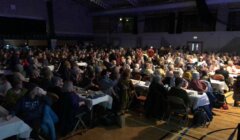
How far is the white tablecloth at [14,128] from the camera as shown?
323 centimetres

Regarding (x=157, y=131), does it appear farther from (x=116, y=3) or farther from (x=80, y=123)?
(x=116, y=3)

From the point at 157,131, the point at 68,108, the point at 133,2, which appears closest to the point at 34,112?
the point at 68,108

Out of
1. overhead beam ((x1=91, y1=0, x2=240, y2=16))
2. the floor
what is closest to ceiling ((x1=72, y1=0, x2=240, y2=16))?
overhead beam ((x1=91, y1=0, x2=240, y2=16))

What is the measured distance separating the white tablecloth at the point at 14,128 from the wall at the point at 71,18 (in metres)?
21.9

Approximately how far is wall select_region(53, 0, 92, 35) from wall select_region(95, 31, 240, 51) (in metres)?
4.23

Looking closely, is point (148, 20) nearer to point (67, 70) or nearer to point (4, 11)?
point (4, 11)

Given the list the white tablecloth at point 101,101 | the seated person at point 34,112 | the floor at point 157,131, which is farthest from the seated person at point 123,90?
the seated person at point 34,112

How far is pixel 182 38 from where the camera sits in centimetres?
1991

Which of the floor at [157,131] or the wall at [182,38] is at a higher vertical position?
the wall at [182,38]

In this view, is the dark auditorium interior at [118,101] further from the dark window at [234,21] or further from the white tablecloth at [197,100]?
the dark window at [234,21]

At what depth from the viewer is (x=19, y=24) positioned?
20750 millimetres

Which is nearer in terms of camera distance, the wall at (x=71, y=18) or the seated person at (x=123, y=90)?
the seated person at (x=123, y=90)

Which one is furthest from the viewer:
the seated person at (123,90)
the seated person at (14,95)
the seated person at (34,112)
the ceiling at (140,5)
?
the ceiling at (140,5)

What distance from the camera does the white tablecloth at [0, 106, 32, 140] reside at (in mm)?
3232
